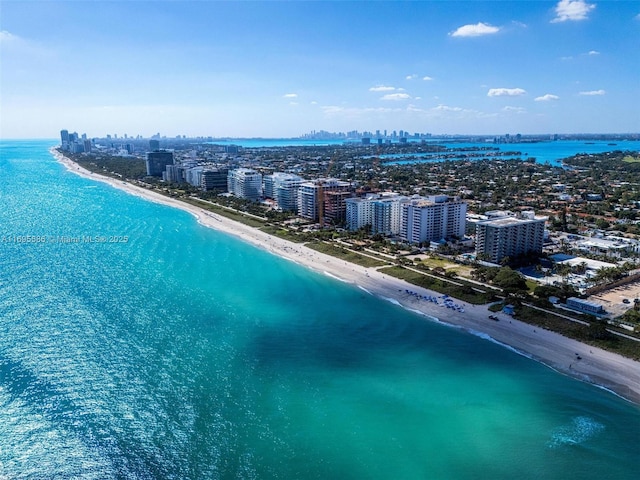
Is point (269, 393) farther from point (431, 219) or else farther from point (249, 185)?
point (249, 185)

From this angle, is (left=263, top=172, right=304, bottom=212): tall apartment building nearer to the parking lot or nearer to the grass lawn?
the grass lawn

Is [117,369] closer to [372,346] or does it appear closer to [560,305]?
[372,346]

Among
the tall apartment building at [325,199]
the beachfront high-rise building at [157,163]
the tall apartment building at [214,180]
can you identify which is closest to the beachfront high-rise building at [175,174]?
the beachfront high-rise building at [157,163]

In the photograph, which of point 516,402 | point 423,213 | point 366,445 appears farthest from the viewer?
point 423,213

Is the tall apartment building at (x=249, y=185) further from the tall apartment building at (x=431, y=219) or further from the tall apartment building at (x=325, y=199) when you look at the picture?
the tall apartment building at (x=431, y=219)

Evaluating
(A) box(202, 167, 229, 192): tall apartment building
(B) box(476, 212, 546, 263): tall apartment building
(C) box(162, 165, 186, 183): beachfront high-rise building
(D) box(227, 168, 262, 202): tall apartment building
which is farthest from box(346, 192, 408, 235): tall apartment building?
(C) box(162, 165, 186, 183): beachfront high-rise building

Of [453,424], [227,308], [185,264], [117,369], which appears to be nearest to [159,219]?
[185,264]
